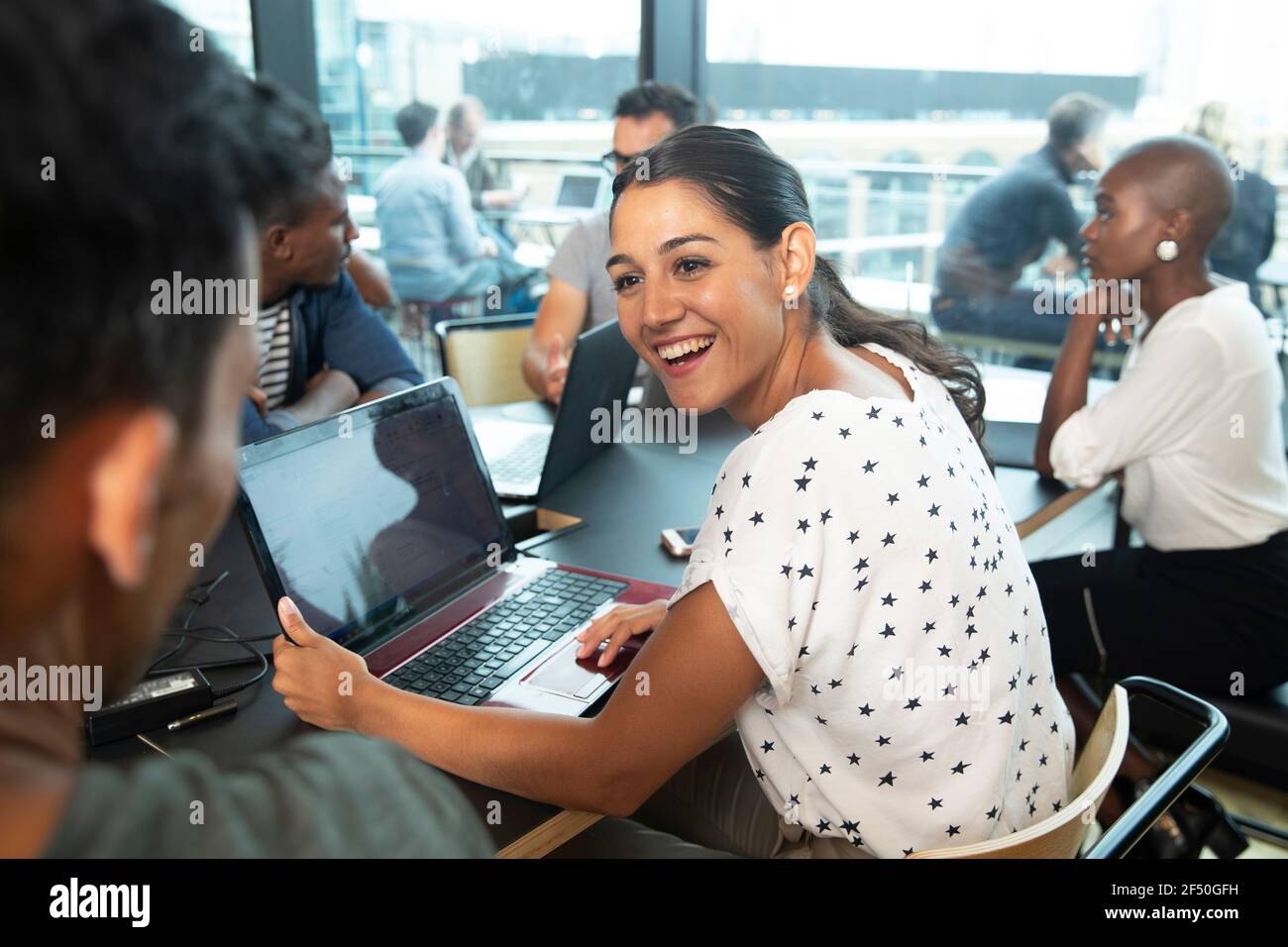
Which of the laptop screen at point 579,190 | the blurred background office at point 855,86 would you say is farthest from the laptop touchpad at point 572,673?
the laptop screen at point 579,190

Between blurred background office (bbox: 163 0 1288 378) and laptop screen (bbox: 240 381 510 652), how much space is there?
2185 millimetres

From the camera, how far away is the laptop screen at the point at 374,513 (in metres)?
1.29

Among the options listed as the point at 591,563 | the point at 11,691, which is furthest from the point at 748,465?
the point at 11,691

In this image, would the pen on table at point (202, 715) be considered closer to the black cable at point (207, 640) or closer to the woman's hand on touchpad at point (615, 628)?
the black cable at point (207, 640)

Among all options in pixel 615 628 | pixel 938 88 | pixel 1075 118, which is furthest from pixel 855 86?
pixel 615 628

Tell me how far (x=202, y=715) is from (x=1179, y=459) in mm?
1888

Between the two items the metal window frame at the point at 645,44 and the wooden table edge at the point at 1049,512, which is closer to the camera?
the wooden table edge at the point at 1049,512

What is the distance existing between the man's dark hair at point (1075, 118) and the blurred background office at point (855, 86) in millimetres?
34

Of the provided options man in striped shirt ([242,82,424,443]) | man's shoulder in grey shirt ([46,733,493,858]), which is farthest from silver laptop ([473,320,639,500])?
man's shoulder in grey shirt ([46,733,493,858])

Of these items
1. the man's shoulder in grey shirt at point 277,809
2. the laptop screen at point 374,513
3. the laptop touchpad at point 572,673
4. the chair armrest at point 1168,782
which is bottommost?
the chair armrest at point 1168,782

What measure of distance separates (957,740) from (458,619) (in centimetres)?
68

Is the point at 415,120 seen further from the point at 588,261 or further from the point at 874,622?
the point at 874,622

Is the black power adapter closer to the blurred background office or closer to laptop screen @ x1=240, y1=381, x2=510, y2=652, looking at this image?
laptop screen @ x1=240, y1=381, x2=510, y2=652
